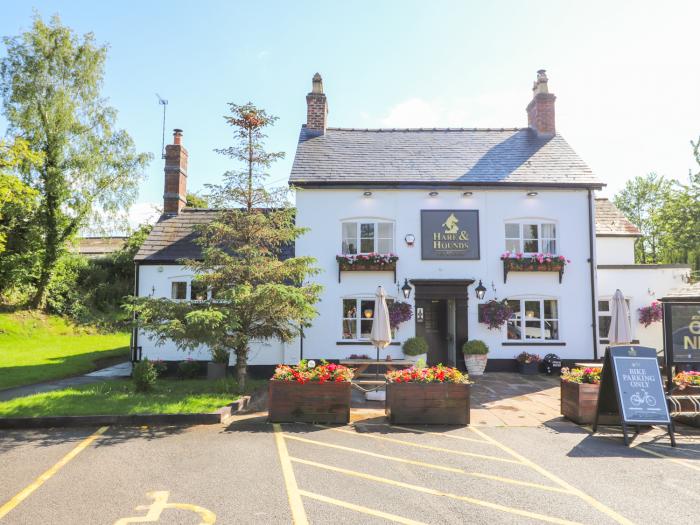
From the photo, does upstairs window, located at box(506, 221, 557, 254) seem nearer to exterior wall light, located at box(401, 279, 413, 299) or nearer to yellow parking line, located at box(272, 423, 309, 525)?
exterior wall light, located at box(401, 279, 413, 299)

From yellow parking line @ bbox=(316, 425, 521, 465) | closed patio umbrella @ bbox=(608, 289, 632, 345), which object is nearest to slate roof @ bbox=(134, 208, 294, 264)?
yellow parking line @ bbox=(316, 425, 521, 465)

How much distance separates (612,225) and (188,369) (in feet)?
59.0

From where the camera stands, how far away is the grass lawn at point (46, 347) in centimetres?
1422

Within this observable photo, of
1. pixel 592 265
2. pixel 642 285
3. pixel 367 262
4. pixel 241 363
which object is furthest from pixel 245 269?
pixel 642 285

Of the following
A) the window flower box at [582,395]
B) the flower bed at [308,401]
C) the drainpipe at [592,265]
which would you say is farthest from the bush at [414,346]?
the flower bed at [308,401]

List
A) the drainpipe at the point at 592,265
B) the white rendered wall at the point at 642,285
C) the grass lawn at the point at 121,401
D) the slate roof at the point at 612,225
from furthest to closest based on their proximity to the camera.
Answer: the slate roof at the point at 612,225 → the white rendered wall at the point at 642,285 → the drainpipe at the point at 592,265 → the grass lawn at the point at 121,401

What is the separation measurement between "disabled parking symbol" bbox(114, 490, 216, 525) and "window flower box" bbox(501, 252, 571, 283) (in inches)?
499

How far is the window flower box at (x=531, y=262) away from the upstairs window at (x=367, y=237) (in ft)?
12.7

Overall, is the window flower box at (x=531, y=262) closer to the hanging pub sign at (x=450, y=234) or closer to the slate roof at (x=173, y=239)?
the hanging pub sign at (x=450, y=234)

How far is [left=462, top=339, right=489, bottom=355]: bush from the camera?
1474 cm

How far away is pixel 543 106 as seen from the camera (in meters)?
18.4

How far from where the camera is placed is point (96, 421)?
851 centimetres

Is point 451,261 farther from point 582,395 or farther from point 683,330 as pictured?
point 582,395

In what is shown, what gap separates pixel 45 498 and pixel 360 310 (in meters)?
10.9
